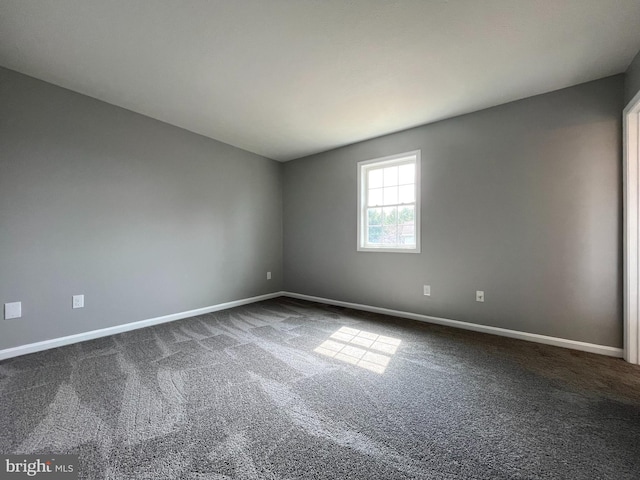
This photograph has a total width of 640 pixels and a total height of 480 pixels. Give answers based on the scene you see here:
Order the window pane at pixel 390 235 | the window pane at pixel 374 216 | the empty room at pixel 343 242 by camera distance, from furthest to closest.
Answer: the window pane at pixel 374 216 < the window pane at pixel 390 235 < the empty room at pixel 343 242

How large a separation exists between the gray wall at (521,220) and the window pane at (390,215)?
416 mm

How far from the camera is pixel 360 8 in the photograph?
1.64 meters

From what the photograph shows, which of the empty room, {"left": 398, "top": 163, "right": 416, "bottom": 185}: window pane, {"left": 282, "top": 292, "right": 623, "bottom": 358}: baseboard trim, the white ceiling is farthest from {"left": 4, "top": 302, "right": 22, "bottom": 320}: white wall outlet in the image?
{"left": 398, "top": 163, "right": 416, "bottom": 185}: window pane

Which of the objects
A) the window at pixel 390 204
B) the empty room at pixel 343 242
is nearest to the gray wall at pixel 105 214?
the empty room at pixel 343 242

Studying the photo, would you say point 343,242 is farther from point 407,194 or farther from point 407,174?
point 407,174

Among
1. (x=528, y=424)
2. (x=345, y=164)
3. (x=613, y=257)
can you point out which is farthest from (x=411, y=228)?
(x=528, y=424)

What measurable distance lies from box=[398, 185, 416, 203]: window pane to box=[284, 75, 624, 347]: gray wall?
0.20 meters

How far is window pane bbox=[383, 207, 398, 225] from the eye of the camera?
3.63 meters

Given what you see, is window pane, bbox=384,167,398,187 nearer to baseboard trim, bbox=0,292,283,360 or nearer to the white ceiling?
the white ceiling

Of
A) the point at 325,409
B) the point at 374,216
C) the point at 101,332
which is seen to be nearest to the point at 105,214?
the point at 101,332

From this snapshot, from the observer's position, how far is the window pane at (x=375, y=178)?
379cm

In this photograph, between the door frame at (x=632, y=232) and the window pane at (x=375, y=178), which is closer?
the door frame at (x=632, y=232)

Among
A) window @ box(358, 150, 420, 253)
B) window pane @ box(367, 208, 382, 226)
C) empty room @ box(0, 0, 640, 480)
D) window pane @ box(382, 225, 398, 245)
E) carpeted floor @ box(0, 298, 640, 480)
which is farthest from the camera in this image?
window pane @ box(367, 208, 382, 226)

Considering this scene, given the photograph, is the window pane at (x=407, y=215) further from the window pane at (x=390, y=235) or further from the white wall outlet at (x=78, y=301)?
the white wall outlet at (x=78, y=301)
